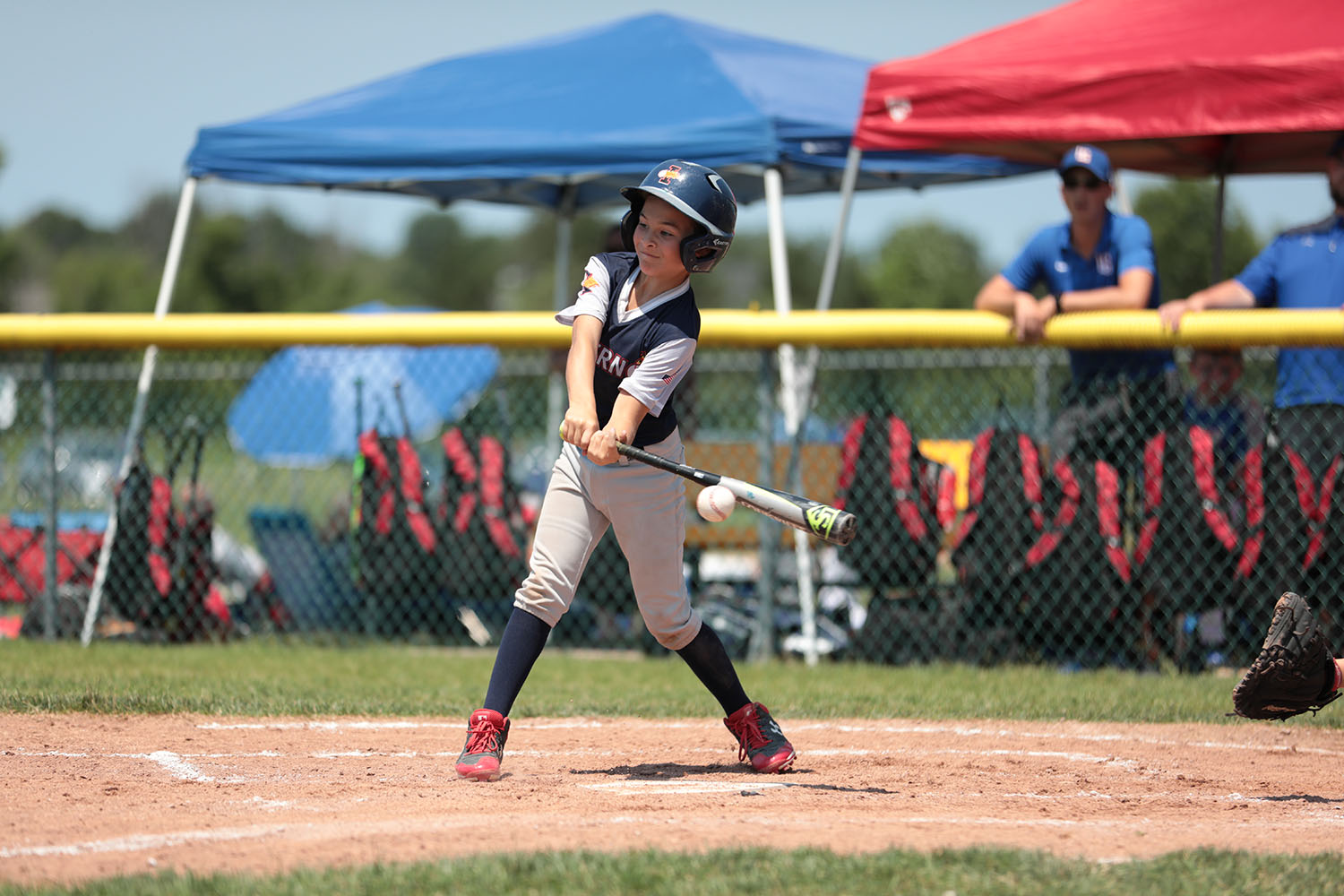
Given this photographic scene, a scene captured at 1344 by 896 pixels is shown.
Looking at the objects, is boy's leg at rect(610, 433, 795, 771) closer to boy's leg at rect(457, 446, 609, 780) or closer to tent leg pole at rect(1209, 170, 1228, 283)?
boy's leg at rect(457, 446, 609, 780)

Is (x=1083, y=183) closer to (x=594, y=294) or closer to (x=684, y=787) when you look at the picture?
(x=594, y=294)

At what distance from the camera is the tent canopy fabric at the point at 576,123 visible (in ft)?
28.0

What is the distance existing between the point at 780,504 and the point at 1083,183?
140 inches

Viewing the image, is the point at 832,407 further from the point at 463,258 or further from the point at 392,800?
the point at 463,258

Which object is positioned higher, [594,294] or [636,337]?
[594,294]

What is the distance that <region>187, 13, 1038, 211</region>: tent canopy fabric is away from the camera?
853cm

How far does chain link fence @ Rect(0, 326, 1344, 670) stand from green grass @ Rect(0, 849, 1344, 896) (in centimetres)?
368

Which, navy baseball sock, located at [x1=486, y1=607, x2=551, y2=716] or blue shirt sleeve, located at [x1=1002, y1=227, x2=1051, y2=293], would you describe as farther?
blue shirt sleeve, located at [x1=1002, y1=227, x2=1051, y2=293]

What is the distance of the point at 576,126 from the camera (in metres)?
8.84

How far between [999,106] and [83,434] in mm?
6208

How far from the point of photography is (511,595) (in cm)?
772

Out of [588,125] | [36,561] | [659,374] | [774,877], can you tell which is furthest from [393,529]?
[774,877]

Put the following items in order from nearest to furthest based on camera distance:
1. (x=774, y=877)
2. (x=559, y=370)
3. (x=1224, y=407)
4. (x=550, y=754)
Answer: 1. (x=774, y=877)
2. (x=550, y=754)
3. (x=1224, y=407)
4. (x=559, y=370)

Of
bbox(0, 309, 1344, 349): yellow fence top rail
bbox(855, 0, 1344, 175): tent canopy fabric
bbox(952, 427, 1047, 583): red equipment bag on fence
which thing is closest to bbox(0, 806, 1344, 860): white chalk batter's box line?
bbox(952, 427, 1047, 583): red equipment bag on fence
